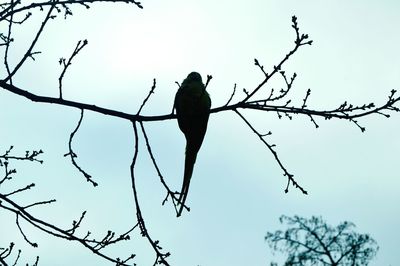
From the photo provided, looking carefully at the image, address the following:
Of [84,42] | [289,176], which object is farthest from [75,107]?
[289,176]

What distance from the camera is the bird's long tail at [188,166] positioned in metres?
3.39

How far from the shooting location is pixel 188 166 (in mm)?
3697

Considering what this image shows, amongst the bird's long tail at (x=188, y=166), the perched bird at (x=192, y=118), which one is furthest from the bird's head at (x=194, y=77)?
the bird's long tail at (x=188, y=166)

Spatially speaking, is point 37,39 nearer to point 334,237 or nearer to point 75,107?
point 75,107

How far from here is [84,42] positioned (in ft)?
10.0

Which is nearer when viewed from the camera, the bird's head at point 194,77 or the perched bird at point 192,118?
the perched bird at point 192,118

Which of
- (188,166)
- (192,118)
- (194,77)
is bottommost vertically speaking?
(188,166)

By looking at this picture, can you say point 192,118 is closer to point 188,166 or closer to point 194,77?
point 188,166

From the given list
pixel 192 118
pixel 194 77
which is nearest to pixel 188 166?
pixel 192 118

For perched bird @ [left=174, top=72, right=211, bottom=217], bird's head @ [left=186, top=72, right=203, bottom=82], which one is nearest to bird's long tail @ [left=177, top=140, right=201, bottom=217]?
perched bird @ [left=174, top=72, right=211, bottom=217]

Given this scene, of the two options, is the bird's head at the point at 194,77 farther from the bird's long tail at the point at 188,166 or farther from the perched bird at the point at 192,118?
the bird's long tail at the point at 188,166

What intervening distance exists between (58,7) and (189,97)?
4.15 ft

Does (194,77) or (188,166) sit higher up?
(194,77)

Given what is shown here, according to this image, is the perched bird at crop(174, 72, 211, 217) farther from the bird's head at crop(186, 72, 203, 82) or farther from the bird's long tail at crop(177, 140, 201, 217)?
the bird's head at crop(186, 72, 203, 82)
